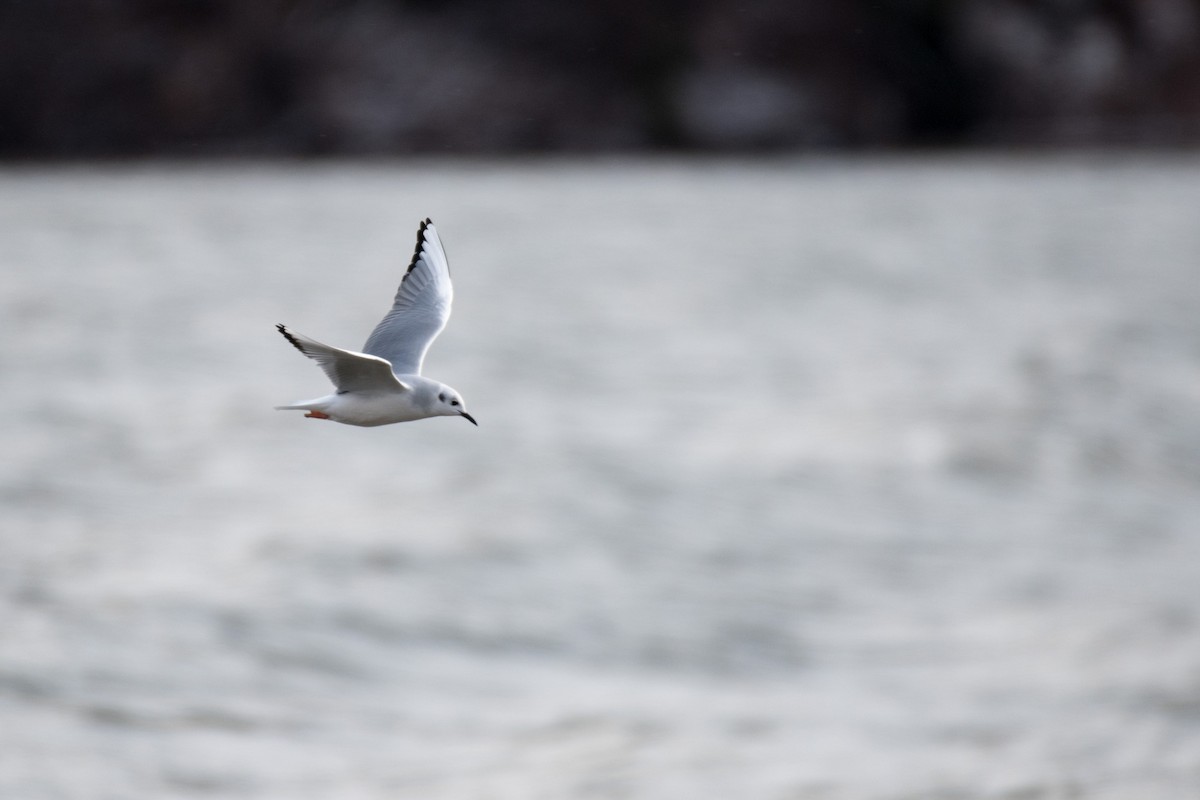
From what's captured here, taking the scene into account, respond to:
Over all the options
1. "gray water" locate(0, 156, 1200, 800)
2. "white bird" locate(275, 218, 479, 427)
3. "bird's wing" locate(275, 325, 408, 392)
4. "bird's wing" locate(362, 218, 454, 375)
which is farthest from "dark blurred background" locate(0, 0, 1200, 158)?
"bird's wing" locate(275, 325, 408, 392)

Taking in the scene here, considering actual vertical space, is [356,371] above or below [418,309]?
below

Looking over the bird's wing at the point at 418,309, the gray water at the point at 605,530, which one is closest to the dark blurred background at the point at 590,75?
the gray water at the point at 605,530

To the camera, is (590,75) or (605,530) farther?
(590,75)

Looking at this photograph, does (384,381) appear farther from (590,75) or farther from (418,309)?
(590,75)

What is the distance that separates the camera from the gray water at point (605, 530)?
49.7ft

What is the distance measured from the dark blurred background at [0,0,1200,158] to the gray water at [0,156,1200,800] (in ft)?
63.7

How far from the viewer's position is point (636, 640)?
18031mm

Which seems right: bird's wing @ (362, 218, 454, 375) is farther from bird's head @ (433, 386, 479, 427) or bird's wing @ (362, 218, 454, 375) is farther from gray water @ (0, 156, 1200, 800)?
gray water @ (0, 156, 1200, 800)

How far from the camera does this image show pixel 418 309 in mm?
5699

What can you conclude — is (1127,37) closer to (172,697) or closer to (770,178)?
(770,178)

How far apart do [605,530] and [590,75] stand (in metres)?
43.3

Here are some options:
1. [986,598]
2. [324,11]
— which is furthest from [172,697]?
[324,11]

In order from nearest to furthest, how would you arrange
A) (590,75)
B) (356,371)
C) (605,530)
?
(356,371) → (605,530) → (590,75)

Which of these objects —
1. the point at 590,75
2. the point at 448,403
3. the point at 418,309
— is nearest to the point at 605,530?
the point at 418,309
